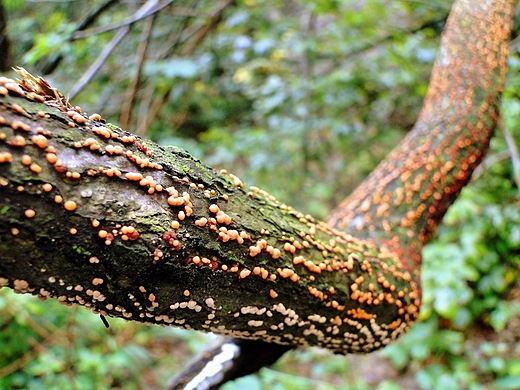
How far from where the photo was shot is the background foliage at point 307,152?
2619 mm

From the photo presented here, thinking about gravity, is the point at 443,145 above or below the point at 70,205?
above

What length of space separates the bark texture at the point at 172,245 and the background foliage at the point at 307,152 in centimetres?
145

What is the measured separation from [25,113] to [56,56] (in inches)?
90.4

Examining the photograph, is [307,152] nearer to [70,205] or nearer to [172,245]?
[172,245]

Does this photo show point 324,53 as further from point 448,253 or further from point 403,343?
point 403,343

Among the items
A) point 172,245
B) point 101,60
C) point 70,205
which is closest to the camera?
point 70,205

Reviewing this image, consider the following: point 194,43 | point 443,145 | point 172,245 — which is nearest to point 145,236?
point 172,245

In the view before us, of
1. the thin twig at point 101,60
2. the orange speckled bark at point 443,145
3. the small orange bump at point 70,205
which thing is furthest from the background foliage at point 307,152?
the small orange bump at point 70,205

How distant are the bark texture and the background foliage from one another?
4.75ft

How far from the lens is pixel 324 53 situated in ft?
11.8

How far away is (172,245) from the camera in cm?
73

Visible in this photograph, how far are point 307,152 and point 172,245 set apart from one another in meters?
2.63

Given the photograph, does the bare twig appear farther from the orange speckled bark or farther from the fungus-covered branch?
the fungus-covered branch

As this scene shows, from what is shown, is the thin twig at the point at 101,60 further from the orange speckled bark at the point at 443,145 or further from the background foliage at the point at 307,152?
the orange speckled bark at the point at 443,145
